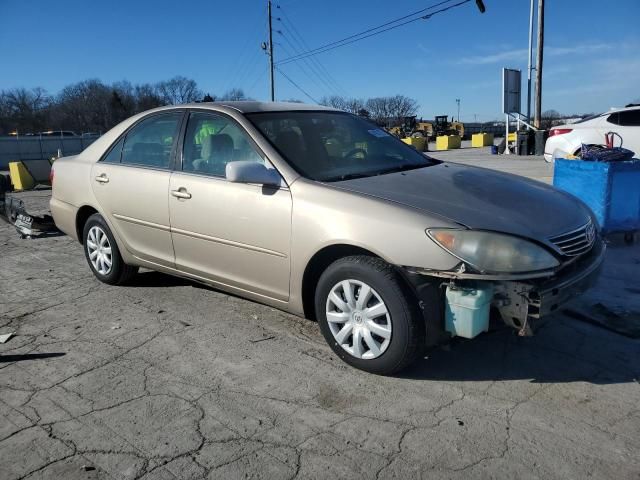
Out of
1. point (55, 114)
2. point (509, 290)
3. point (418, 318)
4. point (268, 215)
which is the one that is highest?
point (55, 114)

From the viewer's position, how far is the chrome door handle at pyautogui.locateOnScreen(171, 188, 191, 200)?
387 cm

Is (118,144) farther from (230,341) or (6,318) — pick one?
(230,341)

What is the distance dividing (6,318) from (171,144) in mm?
1929

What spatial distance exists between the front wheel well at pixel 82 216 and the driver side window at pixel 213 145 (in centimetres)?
148

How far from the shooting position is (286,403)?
2803mm

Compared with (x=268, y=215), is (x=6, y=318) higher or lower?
lower

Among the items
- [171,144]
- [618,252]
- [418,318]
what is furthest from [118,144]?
[618,252]

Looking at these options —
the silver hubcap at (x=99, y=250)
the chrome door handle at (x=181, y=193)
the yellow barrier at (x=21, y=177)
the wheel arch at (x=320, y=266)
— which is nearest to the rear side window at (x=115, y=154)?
the silver hubcap at (x=99, y=250)

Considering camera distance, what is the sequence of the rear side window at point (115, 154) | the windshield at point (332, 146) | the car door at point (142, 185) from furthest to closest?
1. the rear side window at point (115, 154)
2. the car door at point (142, 185)
3. the windshield at point (332, 146)

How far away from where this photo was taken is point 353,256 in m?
3.02

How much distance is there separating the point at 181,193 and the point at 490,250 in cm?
232

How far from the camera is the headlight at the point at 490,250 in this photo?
105 inches

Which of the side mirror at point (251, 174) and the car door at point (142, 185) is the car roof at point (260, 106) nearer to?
the car door at point (142, 185)

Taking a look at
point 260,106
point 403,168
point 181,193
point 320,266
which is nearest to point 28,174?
point 181,193
